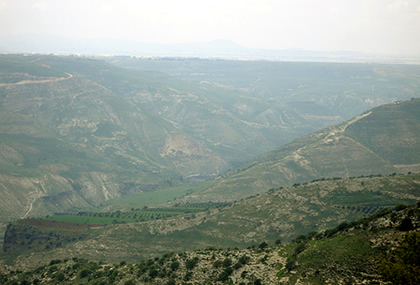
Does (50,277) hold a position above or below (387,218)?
below

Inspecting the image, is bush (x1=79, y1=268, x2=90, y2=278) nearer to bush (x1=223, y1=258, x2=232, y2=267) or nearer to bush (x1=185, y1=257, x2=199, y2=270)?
bush (x1=185, y1=257, x2=199, y2=270)

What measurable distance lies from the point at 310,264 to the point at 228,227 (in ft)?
206

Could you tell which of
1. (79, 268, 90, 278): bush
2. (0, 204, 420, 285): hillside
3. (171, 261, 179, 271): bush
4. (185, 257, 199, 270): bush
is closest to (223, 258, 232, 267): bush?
(0, 204, 420, 285): hillside

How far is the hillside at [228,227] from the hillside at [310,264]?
28.1m

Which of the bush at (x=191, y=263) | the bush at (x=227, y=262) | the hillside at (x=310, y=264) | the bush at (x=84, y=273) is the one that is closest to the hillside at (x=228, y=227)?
the bush at (x=84, y=273)

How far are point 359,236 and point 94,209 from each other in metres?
150

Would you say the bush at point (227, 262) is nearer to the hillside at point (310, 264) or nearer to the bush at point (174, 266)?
the hillside at point (310, 264)

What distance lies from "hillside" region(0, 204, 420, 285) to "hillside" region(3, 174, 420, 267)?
28102mm

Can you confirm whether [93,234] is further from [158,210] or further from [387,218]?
[387,218]

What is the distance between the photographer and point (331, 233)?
6588 centimetres

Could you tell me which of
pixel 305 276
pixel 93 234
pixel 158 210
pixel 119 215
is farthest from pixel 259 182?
pixel 305 276

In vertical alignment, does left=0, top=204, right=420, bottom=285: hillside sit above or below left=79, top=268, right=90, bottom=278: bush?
above

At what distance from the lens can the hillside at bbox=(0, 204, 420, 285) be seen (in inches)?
1759

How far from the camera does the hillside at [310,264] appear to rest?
44.7 metres
